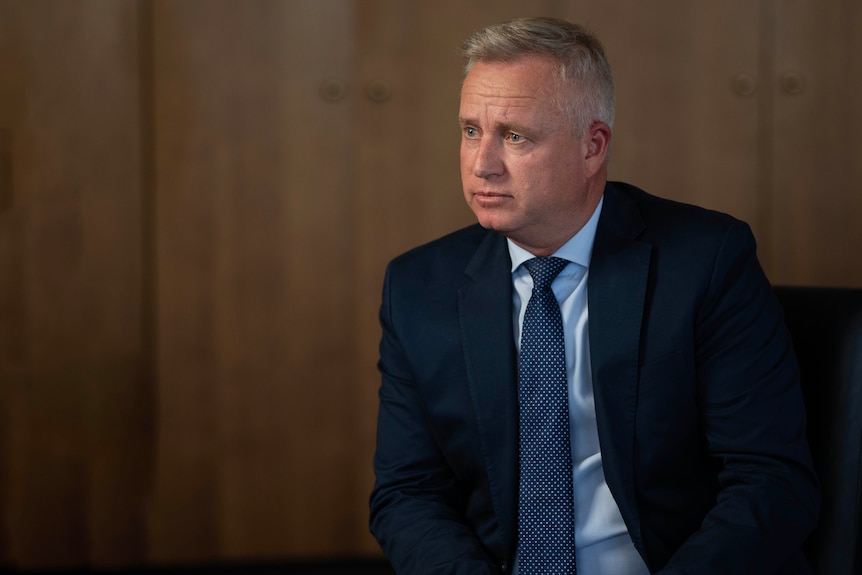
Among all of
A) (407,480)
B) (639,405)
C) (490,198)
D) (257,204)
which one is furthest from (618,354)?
(257,204)

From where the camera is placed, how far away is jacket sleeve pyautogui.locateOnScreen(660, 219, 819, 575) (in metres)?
1.34

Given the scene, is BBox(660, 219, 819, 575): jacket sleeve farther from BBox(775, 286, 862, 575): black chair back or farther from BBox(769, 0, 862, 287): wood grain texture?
BBox(769, 0, 862, 287): wood grain texture

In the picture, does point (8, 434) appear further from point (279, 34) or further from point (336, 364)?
point (279, 34)

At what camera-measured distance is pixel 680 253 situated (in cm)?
148

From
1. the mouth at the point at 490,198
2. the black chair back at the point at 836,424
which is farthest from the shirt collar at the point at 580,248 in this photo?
the black chair back at the point at 836,424

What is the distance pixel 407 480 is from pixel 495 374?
0.78ft

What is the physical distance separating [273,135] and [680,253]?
1.66 m

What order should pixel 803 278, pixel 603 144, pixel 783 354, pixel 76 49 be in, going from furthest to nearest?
pixel 803 278 → pixel 76 49 → pixel 603 144 → pixel 783 354

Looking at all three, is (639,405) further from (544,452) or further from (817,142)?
(817,142)

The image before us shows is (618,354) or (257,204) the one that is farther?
(257,204)

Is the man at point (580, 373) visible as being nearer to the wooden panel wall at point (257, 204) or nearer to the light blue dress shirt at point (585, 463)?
the light blue dress shirt at point (585, 463)

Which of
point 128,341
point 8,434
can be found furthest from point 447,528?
point 8,434

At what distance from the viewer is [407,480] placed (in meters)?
1.58

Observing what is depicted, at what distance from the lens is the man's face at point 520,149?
1450 millimetres
